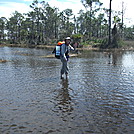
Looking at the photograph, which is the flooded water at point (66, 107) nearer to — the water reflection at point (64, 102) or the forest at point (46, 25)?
the water reflection at point (64, 102)

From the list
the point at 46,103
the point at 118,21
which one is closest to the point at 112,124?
the point at 46,103

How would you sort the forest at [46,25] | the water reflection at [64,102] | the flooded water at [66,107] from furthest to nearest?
the forest at [46,25] < the water reflection at [64,102] < the flooded water at [66,107]

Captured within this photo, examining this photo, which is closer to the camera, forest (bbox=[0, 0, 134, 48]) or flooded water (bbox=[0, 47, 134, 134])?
flooded water (bbox=[0, 47, 134, 134])

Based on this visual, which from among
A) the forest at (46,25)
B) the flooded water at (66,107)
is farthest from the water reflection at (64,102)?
the forest at (46,25)

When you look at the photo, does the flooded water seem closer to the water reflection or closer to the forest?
the water reflection

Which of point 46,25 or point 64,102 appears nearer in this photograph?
point 64,102

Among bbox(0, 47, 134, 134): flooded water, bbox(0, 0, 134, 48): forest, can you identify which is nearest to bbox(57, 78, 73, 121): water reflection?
bbox(0, 47, 134, 134): flooded water

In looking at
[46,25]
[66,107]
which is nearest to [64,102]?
[66,107]

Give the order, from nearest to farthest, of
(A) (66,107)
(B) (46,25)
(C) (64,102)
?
(A) (66,107), (C) (64,102), (B) (46,25)

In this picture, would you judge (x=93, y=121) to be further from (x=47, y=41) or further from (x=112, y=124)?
(x=47, y=41)

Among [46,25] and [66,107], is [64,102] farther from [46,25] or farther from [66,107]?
[46,25]

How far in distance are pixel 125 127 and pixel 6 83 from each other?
21.3 feet

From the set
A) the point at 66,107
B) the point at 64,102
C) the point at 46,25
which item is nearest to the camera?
the point at 66,107

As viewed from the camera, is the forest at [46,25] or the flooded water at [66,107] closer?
the flooded water at [66,107]
